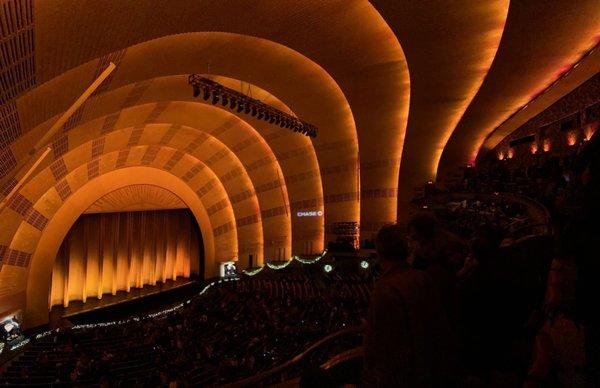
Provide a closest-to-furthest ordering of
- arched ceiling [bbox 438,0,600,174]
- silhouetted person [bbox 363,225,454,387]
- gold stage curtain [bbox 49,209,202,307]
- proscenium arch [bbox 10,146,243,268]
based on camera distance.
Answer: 1. silhouetted person [bbox 363,225,454,387]
2. arched ceiling [bbox 438,0,600,174]
3. proscenium arch [bbox 10,146,243,268]
4. gold stage curtain [bbox 49,209,202,307]

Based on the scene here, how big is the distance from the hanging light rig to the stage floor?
1258 centimetres

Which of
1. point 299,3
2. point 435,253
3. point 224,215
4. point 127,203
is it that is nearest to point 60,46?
point 299,3

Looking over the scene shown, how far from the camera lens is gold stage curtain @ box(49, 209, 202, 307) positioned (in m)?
19.8

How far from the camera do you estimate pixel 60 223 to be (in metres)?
17.5

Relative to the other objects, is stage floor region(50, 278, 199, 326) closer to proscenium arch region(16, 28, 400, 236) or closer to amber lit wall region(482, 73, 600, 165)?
proscenium arch region(16, 28, 400, 236)

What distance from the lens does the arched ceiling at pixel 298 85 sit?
706 centimetres

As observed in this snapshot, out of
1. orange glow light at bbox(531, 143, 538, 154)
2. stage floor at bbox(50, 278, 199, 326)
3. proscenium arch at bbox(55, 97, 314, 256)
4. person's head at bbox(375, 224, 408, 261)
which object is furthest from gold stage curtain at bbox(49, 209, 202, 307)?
person's head at bbox(375, 224, 408, 261)

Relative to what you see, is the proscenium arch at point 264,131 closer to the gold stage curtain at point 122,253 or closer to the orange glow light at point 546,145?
the gold stage curtain at point 122,253

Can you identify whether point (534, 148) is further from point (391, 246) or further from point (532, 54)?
point (391, 246)

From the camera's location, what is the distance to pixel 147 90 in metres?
13.6

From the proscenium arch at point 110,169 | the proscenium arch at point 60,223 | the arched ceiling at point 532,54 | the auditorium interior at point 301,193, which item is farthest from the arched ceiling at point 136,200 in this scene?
the arched ceiling at point 532,54

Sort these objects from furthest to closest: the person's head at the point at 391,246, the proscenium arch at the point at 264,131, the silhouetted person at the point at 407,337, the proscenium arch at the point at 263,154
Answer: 1. the proscenium arch at the point at 263,154
2. the proscenium arch at the point at 264,131
3. the person's head at the point at 391,246
4. the silhouetted person at the point at 407,337

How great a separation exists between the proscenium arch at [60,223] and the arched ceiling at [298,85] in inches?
23.8

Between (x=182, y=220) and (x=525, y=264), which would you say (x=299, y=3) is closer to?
(x=525, y=264)
